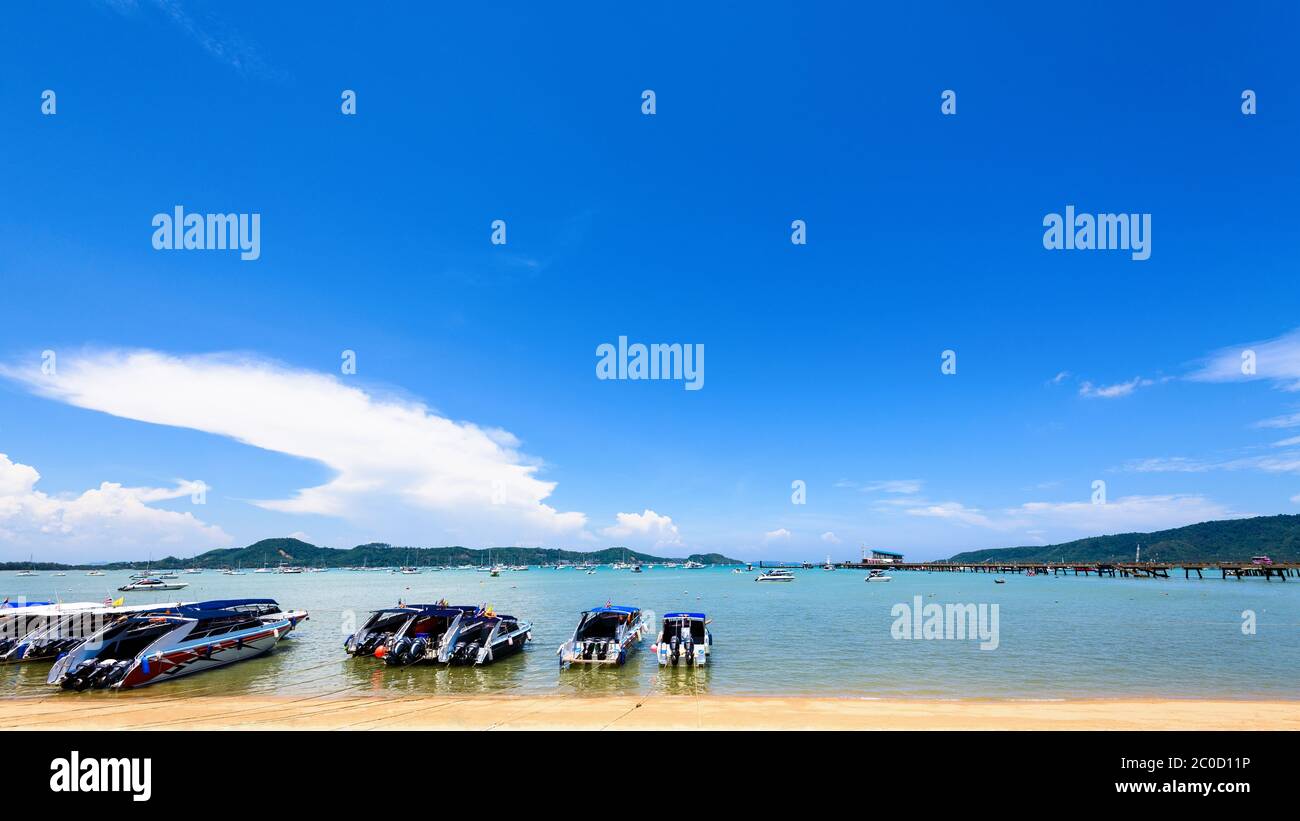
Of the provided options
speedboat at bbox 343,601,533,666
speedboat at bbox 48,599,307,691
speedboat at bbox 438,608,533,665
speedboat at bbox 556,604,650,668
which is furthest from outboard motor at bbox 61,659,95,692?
speedboat at bbox 556,604,650,668

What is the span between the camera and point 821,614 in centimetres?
6219

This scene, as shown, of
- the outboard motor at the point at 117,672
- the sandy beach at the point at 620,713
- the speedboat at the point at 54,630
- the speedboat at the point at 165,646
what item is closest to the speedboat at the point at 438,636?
the speedboat at the point at 165,646

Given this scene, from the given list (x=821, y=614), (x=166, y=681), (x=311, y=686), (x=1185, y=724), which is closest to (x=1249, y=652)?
(x=1185, y=724)

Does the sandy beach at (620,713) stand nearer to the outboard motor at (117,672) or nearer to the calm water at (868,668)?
the outboard motor at (117,672)

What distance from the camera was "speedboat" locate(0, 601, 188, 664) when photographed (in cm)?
3238

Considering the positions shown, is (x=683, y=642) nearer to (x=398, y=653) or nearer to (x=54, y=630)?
(x=398, y=653)

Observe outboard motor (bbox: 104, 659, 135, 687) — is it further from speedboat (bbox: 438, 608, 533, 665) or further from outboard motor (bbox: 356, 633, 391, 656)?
speedboat (bbox: 438, 608, 533, 665)

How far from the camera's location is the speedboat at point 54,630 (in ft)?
106
